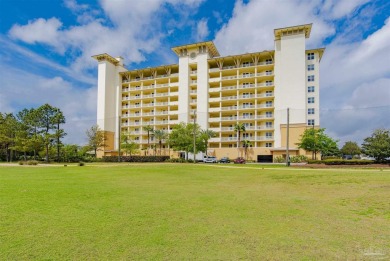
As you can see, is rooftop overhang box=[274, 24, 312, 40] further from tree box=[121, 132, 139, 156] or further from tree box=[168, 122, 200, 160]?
tree box=[121, 132, 139, 156]

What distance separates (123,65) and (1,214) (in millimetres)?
91454

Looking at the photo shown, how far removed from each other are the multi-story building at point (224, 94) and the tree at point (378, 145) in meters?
20.6

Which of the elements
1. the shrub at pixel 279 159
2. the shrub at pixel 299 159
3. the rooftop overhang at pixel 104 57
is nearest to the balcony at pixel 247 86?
the shrub at pixel 279 159

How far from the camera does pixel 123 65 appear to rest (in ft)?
309

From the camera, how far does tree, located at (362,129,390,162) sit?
40875mm

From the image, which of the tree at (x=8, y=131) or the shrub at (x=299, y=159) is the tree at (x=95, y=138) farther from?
the shrub at (x=299, y=159)

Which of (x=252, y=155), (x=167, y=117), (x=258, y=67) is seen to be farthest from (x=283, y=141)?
(x=167, y=117)

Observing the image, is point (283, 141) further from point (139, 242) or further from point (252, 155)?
point (139, 242)

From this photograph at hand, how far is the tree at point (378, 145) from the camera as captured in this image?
40875 millimetres

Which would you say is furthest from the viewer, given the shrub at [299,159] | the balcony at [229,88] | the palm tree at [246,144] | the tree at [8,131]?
the balcony at [229,88]

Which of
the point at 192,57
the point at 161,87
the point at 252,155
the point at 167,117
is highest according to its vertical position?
the point at 192,57

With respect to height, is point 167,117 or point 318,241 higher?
point 167,117

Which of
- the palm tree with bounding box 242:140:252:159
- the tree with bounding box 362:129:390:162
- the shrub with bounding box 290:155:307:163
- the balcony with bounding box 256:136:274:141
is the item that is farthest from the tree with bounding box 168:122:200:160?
the tree with bounding box 362:129:390:162

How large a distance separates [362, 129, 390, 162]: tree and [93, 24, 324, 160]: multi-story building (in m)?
20.6
